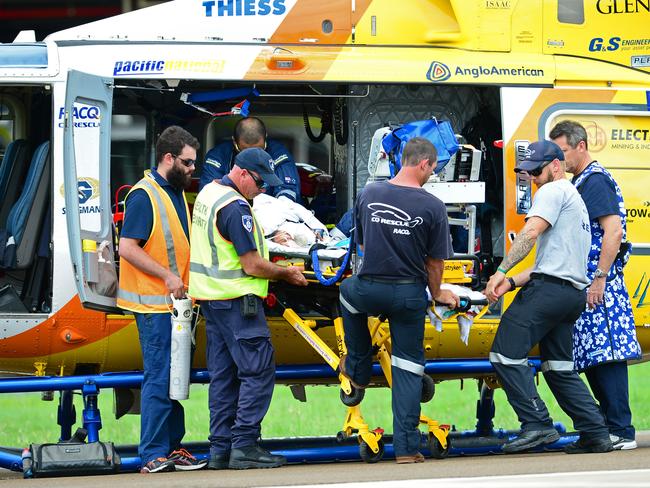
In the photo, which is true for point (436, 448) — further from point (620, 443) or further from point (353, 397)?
point (620, 443)

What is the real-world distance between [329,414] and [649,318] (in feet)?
19.8

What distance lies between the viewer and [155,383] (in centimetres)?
773

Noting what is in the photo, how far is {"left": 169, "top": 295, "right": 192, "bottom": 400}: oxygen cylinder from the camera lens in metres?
7.64

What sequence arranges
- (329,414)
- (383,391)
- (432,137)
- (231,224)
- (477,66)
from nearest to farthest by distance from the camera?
(231,224) → (432,137) → (477,66) → (329,414) → (383,391)

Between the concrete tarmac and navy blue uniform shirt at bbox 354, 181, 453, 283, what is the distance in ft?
3.76

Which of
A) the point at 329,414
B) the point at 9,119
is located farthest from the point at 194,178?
the point at 329,414

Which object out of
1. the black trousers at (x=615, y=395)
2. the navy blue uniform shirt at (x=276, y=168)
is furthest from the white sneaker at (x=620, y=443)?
the navy blue uniform shirt at (x=276, y=168)

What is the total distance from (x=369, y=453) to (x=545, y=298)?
1430 mm

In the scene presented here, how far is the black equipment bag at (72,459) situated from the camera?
7723 mm

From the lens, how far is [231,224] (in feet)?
24.3

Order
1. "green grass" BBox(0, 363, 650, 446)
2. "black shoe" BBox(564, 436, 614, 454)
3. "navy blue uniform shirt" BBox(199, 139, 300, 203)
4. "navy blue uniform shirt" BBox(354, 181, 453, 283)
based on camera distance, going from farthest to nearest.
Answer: "green grass" BBox(0, 363, 650, 446)
"navy blue uniform shirt" BBox(199, 139, 300, 203)
"black shoe" BBox(564, 436, 614, 454)
"navy blue uniform shirt" BBox(354, 181, 453, 283)

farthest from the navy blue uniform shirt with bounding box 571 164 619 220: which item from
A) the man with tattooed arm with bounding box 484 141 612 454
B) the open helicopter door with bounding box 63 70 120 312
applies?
the open helicopter door with bounding box 63 70 120 312

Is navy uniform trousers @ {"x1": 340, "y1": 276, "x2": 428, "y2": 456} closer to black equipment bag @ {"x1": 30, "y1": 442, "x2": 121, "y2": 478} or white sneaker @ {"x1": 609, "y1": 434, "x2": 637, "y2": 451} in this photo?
white sneaker @ {"x1": 609, "y1": 434, "x2": 637, "y2": 451}

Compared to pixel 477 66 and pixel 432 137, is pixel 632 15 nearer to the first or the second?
pixel 477 66
